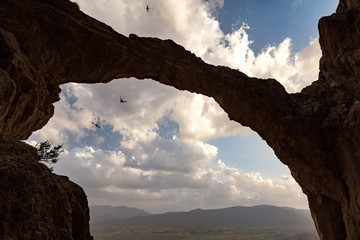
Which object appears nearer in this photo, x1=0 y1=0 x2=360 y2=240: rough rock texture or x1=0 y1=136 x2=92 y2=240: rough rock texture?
x1=0 y1=136 x2=92 y2=240: rough rock texture

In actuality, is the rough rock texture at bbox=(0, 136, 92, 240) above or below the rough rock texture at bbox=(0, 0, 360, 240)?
below

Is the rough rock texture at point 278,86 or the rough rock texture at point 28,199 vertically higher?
the rough rock texture at point 278,86

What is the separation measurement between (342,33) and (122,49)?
21196 millimetres

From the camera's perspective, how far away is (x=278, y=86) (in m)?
24.0

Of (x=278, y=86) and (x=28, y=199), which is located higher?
(x=278, y=86)

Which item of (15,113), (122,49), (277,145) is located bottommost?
(15,113)

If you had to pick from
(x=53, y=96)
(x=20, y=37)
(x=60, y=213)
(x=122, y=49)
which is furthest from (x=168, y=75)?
(x=60, y=213)

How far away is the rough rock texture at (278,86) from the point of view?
15.7m

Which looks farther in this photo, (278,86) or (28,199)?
(278,86)

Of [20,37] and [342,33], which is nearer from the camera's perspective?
[20,37]

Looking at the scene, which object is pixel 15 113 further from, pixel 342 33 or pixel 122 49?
pixel 342 33

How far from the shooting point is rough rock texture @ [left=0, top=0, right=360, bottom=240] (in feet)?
51.4

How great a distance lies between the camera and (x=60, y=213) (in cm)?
644

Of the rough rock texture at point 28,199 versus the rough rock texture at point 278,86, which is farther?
the rough rock texture at point 278,86
